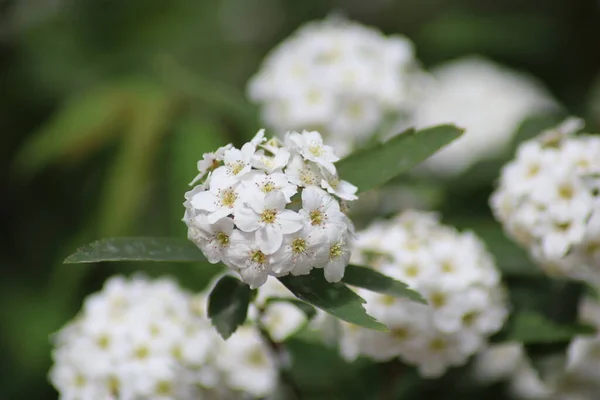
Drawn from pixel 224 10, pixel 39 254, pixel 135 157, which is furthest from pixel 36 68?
pixel 224 10

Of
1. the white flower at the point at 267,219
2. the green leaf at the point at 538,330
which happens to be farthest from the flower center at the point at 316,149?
the green leaf at the point at 538,330

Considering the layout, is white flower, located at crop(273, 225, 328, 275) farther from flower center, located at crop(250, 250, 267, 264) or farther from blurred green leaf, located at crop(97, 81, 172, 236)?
blurred green leaf, located at crop(97, 81, 172, 236)

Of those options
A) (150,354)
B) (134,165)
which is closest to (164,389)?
(150,354)

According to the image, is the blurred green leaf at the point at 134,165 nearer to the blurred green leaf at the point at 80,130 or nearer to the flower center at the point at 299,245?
the blurred green leaf at the point at 80,130

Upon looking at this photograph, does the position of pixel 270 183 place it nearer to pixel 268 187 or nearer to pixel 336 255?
pixel 268 187

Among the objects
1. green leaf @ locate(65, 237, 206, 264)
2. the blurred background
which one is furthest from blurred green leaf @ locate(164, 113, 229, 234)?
green leaf @ locate(65, 237, 206, 264)
